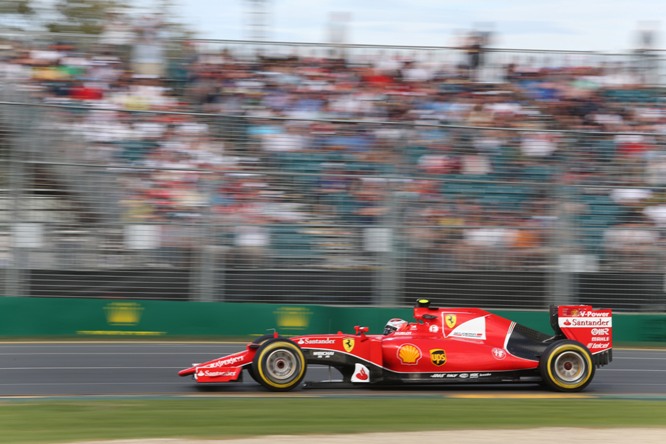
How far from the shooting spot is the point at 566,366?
10.2 meters

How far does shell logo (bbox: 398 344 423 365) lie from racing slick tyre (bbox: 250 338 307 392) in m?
0.99

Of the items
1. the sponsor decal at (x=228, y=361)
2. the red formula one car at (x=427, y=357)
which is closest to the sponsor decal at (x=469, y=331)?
the red formula one car at (x=427, y=357)

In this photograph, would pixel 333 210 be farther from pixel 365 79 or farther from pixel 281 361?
pixel 281 361

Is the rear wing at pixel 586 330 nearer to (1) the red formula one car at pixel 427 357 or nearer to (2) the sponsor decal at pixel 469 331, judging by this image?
(1) the red formula one car at pixel 427 357

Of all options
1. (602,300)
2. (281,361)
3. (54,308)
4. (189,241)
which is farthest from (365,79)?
(281,361)

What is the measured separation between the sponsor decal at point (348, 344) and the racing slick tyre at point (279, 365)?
441 millimetres

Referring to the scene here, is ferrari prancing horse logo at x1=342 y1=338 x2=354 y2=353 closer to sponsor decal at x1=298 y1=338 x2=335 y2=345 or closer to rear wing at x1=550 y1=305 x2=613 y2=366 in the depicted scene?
sponsor decal at x1=298 y1=338 x2=335 y2=345

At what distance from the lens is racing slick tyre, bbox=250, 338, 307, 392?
31.7 feet

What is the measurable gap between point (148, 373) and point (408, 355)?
329 centimetres

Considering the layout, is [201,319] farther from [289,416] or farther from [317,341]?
[289,416]

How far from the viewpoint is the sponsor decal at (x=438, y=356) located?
9.89 metres

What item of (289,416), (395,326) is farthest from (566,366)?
(289,416)

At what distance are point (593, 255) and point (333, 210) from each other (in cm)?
425

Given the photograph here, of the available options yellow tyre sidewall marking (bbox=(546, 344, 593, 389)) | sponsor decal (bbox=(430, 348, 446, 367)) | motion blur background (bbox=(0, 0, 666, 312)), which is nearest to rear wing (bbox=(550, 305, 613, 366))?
yellow tyre sidewall marking (bbox=(546, 344, 593, 389))
